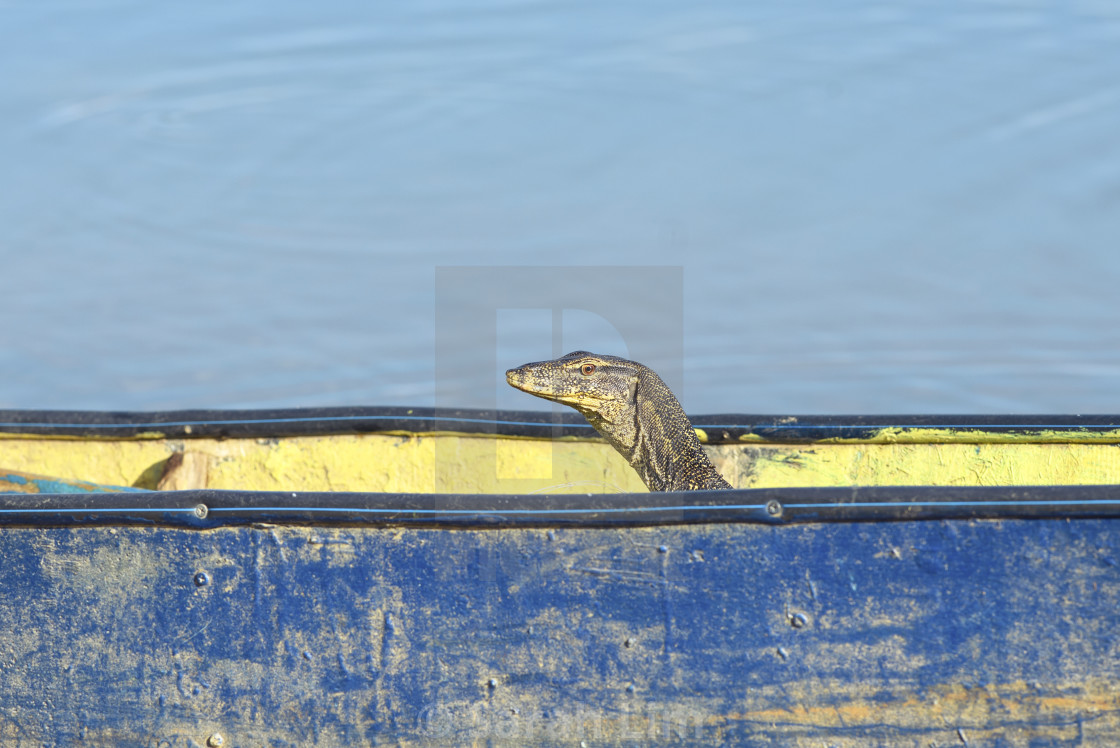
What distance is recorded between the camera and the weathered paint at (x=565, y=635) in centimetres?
317

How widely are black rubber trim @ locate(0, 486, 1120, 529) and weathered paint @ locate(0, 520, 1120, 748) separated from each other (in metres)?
0.04

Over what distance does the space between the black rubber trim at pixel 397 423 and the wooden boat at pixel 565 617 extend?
130cm

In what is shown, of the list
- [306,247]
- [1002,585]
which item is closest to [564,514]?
[1002,585]

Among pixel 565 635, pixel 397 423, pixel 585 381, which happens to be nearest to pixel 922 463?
pixel 585 381

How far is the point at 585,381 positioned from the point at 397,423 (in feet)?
4.49

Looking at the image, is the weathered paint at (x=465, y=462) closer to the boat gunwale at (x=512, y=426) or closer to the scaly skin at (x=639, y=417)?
the boat gunwale at (x=512, y=426)

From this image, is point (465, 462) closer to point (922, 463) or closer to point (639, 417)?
point (639, 417)

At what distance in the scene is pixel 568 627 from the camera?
3297mm

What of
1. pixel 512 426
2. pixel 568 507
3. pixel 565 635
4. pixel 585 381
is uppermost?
pixel 585 381

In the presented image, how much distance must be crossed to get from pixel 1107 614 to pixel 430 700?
193 centimetres

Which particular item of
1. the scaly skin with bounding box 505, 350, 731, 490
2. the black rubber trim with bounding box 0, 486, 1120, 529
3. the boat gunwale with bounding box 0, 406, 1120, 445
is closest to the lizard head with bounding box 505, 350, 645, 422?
the scaly skin with bounding box 505, 350, 731, 490

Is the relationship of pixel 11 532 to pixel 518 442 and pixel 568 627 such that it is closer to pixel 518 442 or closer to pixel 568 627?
pixel 568 627

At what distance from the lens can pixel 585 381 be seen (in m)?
3.90

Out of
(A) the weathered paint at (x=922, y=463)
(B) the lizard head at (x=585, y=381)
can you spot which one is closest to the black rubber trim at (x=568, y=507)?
(B) the lizard head at (x=585, y=381)
